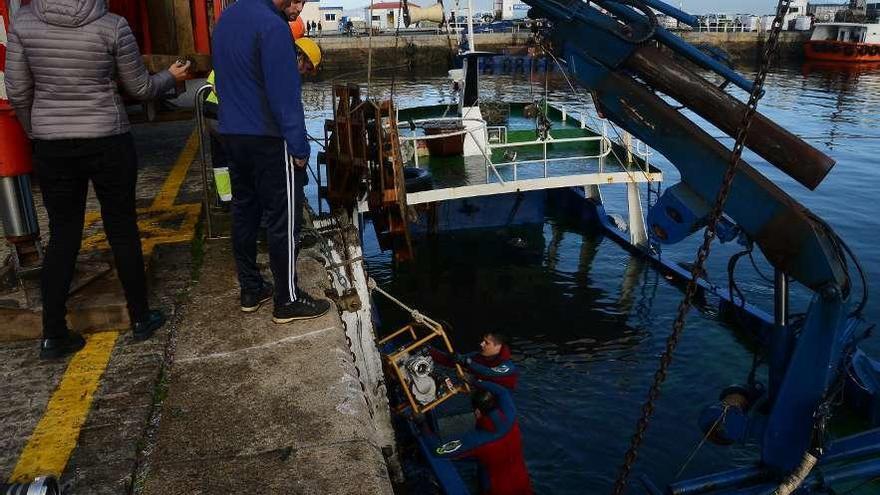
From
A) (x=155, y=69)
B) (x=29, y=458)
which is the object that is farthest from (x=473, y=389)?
(x=155, y=69)

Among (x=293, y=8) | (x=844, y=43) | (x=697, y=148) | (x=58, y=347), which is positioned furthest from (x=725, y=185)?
(x=844, y=43)

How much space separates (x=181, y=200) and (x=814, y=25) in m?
64.7

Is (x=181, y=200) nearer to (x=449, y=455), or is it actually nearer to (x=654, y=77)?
(x=449, y=455)

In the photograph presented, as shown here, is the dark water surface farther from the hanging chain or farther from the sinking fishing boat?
the hanging chain

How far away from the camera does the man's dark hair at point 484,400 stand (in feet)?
16.8

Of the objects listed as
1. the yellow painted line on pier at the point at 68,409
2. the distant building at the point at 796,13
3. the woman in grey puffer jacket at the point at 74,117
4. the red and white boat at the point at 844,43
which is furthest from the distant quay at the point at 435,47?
the woman in grey puffer jacket at the point at 74,117

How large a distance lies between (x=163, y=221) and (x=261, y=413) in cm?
372

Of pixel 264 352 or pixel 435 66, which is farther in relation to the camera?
pixel 435 66

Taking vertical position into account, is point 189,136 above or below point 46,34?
below

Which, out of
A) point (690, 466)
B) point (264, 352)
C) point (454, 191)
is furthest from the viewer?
point (454, 191)

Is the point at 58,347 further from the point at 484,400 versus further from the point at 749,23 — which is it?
the point at 749,23

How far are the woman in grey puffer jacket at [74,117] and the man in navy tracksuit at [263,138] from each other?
402mm

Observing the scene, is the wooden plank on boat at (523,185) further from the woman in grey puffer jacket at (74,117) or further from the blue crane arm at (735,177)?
the woman in grey puffer jacket at (74,117)

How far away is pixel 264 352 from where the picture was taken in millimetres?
3789
